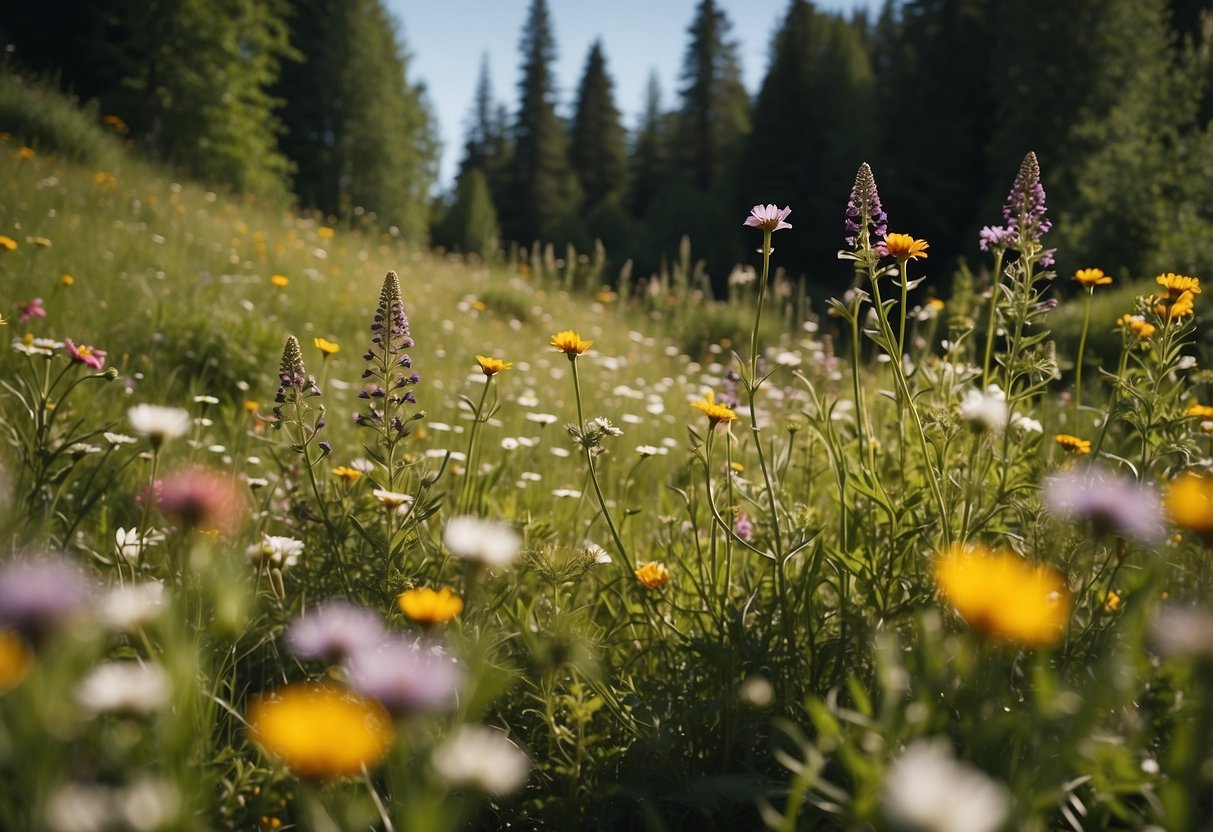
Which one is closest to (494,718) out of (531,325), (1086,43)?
(531,325)

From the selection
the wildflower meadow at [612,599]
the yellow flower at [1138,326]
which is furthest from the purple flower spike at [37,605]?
the yellow flower at [1138,326]

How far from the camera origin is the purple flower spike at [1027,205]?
1550mm

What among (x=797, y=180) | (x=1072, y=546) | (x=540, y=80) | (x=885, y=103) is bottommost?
(x=1072, y=546)

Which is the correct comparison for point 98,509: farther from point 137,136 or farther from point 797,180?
point 797,180

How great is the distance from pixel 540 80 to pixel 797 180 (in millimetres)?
13385

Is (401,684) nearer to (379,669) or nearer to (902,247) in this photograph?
(379,669)

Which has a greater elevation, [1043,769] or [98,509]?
[1043,769]

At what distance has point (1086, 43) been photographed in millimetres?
17266

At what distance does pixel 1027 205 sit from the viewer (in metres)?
1.56

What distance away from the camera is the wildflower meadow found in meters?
0.60

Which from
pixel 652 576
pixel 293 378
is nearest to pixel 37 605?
pixel 293 378

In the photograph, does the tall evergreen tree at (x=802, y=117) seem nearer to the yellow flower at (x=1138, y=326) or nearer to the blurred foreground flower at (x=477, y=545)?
the yellow flower at (x=1138, y=326)

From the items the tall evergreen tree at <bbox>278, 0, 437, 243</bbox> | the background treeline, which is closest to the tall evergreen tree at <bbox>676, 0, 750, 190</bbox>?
the background treeline

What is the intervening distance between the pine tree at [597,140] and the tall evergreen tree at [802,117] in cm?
981
